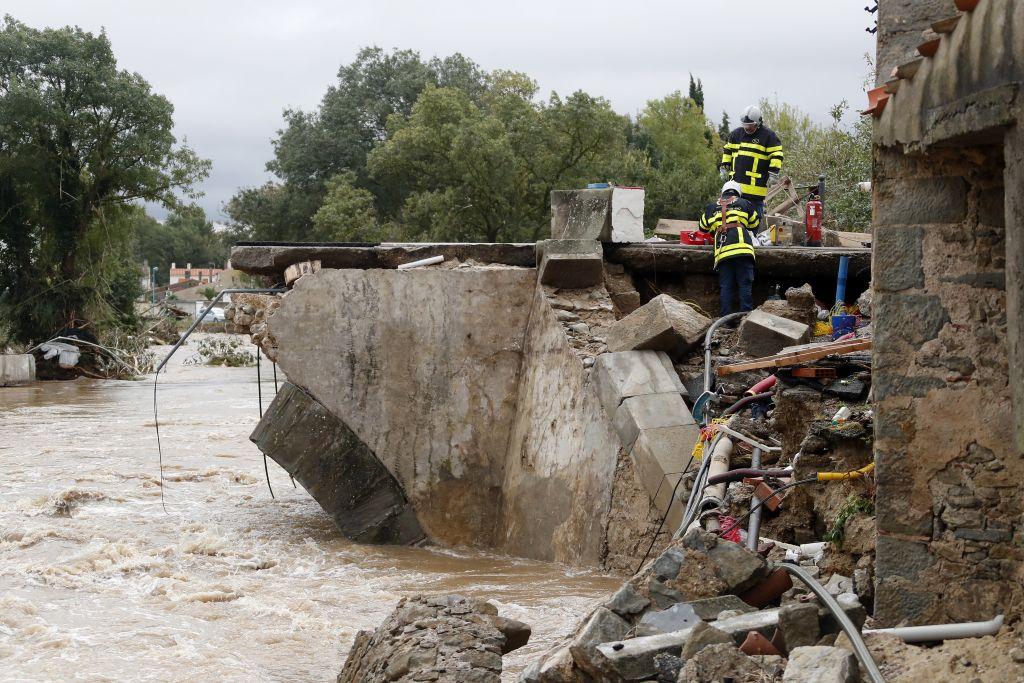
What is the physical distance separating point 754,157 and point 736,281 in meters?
2.16

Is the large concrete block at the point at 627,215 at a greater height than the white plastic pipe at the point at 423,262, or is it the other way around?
the large concrete block at the point at 627,215

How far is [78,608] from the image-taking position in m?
8.24

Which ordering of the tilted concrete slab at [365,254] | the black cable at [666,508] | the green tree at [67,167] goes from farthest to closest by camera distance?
1. the green tree at [67,167]
2. the tilted concrete slab at [365,254]
3. the black cable at [666,508]

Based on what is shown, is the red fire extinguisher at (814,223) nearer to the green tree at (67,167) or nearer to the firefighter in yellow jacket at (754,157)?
the firefighter in yellow jacket at (754,157)

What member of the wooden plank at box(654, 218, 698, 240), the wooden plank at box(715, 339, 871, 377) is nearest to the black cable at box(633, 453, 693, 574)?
the wooden plank at box(715, 339, 871, 377)

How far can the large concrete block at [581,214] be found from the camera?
9.87 metres

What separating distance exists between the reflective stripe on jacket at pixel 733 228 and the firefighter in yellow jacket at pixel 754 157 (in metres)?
1.01

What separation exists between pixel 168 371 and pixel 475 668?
83.7 ft

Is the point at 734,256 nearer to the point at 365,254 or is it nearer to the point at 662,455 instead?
the point at 662,455

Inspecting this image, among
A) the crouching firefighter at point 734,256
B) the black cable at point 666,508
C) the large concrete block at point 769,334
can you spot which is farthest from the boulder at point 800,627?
the crouching firefighter at point 734,256

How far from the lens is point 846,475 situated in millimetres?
5648

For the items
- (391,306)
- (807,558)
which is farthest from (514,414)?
(807,558)

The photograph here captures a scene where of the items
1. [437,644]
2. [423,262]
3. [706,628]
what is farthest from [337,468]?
[706,628]

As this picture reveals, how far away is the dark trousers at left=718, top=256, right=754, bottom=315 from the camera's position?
31.0ft
